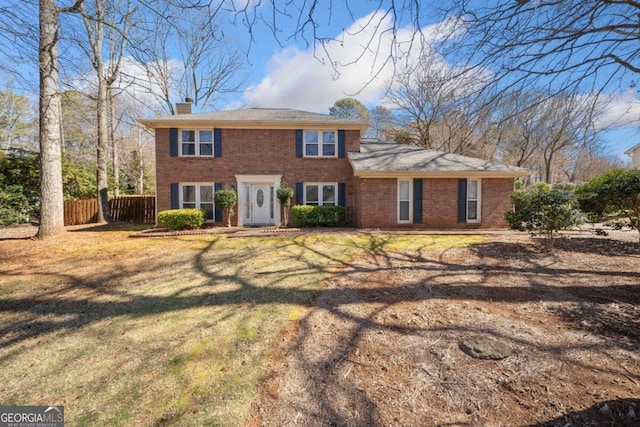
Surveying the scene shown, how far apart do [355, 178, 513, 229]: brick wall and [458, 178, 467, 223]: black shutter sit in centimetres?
14

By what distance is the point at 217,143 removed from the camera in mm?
13141

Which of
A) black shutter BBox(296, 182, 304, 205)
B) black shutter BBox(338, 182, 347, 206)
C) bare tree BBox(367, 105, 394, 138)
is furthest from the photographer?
bare tree BBox(367, 105, 394, 138)

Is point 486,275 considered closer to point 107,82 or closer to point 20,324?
point 20,324

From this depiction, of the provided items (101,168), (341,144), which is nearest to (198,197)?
(101,168)

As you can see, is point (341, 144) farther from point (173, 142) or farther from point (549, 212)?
point (549, 212)

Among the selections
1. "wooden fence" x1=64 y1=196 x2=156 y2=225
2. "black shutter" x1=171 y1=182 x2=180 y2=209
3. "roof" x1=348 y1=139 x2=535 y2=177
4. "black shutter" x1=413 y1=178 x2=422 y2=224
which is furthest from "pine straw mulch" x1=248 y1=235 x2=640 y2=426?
"wooden fence" x1=64 y1=196 x2=156 y2=225

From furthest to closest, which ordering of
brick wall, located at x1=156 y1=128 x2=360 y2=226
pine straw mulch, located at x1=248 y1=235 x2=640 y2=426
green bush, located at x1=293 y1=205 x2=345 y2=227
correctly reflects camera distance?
1. brick wall, located at x1=156 y1=128 x2=360 y2=226
2. green bush, located at x1=293 y1=205 x2=345 y2=227
3. pine straw mulch, located at x1=248 y1=235 x2=640 y2=426

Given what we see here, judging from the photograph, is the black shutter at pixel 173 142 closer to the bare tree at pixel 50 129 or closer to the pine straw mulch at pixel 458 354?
the bare tree at pixel 50 129

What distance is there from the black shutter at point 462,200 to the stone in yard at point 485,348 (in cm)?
1007

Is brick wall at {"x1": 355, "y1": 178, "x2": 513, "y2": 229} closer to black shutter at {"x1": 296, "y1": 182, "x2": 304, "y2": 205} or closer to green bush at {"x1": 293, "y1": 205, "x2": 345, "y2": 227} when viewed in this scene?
green bush at {"x1": 293, "y1": 205, "x2": 345, "y2": 227}

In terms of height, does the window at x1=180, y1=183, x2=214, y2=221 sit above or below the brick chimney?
below

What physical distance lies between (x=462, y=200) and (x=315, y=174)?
22.0ft

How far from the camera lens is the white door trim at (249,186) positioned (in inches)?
523

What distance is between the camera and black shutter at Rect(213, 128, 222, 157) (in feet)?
43.0
